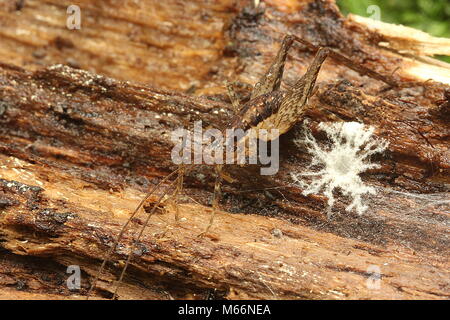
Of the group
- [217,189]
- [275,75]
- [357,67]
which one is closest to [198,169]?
[217,189]

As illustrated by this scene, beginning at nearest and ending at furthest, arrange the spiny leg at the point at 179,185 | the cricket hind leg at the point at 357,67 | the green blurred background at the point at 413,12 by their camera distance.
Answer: the spiny leg at the point at 179,185, the cricket hind leg at the point at 357,67, the green blurred background at the point at 413,12

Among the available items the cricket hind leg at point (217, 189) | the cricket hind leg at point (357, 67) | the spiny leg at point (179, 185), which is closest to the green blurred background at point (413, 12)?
the cricket hind leg at point (357, 67)

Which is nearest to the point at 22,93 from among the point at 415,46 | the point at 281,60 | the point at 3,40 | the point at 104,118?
the point at 104,118

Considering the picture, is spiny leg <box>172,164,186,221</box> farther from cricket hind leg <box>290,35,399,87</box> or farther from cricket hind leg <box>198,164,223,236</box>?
cricket hind leg <box>290,35,399,87</box>

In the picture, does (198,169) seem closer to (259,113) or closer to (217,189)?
(217,189)

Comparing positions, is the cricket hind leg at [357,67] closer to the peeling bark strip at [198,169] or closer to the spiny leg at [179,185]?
the peeling bark strip at [198,169]

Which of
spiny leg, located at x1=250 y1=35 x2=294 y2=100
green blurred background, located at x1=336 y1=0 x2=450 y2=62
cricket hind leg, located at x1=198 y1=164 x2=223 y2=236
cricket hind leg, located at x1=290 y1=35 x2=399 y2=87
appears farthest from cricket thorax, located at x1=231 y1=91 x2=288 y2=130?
green blurred background, located at x1=336 y1=0 x2=450 y2=62
